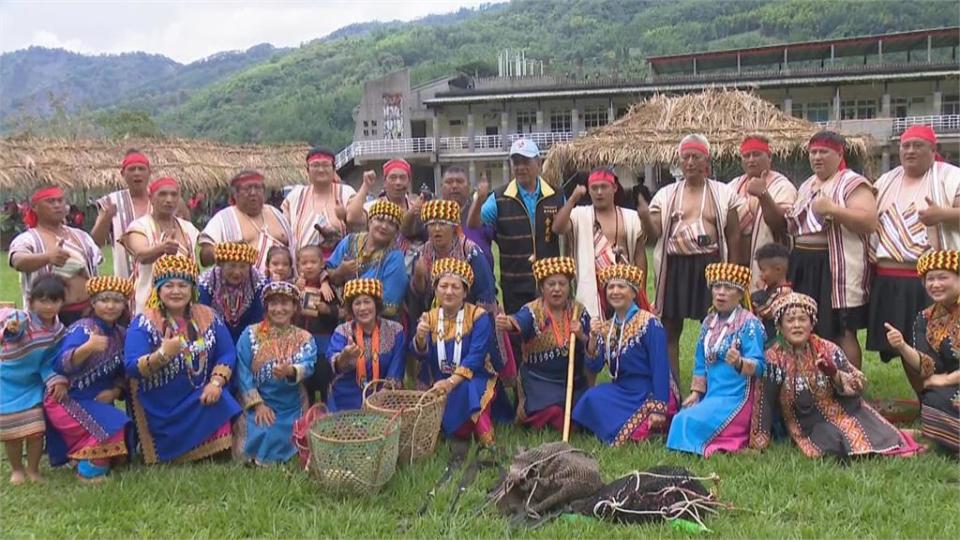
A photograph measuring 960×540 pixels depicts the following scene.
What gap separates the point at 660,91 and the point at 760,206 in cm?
2740

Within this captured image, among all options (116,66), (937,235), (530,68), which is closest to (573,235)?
(937,235)

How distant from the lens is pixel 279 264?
207 inches

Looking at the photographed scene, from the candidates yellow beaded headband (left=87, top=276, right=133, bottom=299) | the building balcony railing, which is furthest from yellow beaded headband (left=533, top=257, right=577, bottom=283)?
the building balcony railing

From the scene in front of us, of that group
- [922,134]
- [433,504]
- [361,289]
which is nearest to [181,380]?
[361,289]

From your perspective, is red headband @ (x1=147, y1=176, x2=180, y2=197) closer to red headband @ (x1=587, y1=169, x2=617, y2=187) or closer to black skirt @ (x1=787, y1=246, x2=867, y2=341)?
red headband @ (x1=587, y1=169, x2=617, y2=187)

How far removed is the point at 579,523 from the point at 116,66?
157948mm

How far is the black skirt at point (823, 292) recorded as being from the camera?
535cm

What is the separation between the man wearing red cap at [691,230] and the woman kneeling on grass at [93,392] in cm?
358

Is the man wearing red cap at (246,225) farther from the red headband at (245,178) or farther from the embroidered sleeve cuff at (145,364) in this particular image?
the embroidered sleeve cuff at (145,364)

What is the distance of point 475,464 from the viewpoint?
461 cm

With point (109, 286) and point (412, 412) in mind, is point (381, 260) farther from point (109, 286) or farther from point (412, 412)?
point (109, 286)

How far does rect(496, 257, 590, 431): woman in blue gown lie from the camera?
17.3ft

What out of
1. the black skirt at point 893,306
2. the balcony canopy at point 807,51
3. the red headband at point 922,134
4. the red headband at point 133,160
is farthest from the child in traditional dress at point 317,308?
the balcony canopy at point 807,51

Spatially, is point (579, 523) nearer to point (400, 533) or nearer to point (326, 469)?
point (400, 533)
